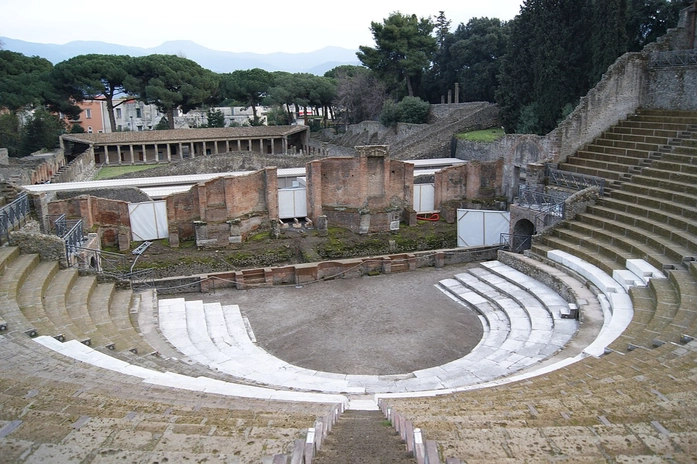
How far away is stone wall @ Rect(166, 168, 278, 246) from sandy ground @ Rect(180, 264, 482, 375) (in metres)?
4.51

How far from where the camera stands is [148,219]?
2006cm

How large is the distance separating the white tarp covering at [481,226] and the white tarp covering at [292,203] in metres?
6.17

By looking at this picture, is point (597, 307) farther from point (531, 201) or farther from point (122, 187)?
point (122, 187)

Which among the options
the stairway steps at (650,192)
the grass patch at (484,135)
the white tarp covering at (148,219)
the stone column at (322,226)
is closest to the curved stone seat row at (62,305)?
the white tarp covering at (148,219)

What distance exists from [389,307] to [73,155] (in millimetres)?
34094

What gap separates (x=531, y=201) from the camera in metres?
18.6

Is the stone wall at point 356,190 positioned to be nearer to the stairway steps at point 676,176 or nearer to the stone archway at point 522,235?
the stone archway at point 522,235

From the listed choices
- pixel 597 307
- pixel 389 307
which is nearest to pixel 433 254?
pixel 389 307

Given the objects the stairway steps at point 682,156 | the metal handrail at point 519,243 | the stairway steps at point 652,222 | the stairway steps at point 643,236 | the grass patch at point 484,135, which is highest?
the grass patch at point 484,135

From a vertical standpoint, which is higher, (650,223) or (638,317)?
(650,223)

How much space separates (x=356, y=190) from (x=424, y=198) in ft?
10.4

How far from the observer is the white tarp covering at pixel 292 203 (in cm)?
2178

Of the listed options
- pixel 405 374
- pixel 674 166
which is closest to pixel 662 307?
pixel 405 374

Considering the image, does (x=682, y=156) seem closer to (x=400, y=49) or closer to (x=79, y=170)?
(x=400, y=49)
